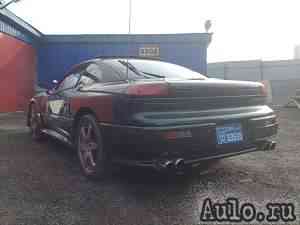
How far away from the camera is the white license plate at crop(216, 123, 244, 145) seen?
7.90 ft

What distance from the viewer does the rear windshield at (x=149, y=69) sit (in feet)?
9.15

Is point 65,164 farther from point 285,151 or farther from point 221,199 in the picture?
point 285,151

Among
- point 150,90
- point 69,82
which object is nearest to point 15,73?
point 69,82

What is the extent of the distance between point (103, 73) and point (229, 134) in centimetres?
144

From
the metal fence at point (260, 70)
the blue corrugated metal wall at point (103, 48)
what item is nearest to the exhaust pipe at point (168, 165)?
the blue corrugated metal wall at point (103, 48)

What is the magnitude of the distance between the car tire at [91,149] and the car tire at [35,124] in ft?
6.13

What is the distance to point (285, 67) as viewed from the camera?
19047 mm

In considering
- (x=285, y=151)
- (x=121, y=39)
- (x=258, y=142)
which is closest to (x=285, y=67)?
(x=121, y=39)

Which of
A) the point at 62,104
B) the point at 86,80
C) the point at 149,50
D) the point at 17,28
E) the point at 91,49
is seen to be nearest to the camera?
the point at 86,80

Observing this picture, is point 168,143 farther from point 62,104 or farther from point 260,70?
→ point 260,70

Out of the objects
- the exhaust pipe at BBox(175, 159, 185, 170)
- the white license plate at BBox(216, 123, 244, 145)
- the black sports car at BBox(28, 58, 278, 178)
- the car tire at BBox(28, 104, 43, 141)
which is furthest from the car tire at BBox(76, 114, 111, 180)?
the car tire at BBox(28, 104, 43, 141)

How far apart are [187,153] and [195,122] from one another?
0.88 feet

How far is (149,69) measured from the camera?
2.98 metres

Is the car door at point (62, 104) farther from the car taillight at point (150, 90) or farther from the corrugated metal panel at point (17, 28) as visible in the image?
the corrugated metal panel at point (17, 28)
